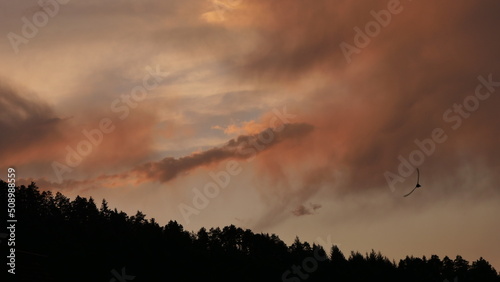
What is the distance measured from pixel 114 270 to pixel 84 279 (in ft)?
31.6

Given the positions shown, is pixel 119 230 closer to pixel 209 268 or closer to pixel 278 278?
pixel 209 268

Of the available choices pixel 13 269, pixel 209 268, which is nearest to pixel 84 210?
pixel 209 268

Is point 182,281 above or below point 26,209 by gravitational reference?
below

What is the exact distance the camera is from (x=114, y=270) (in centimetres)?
14838

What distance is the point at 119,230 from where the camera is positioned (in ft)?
563

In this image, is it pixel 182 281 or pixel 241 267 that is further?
pixel 241 267

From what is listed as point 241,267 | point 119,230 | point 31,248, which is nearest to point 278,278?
point 241,267

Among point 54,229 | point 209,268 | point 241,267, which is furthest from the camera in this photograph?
point 241,267

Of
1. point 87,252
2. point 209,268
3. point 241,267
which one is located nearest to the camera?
point 87,252

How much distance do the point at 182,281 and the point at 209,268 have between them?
15.7 meters

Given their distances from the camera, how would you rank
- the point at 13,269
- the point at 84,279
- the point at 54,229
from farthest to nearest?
the point at 54,229 < the point at 84,279 < the point at 13,269

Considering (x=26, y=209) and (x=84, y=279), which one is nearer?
(x=84, y=279)

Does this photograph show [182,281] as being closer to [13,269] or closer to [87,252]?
[87,252]

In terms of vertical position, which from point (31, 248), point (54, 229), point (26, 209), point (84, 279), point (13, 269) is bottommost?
point (13, 269)
